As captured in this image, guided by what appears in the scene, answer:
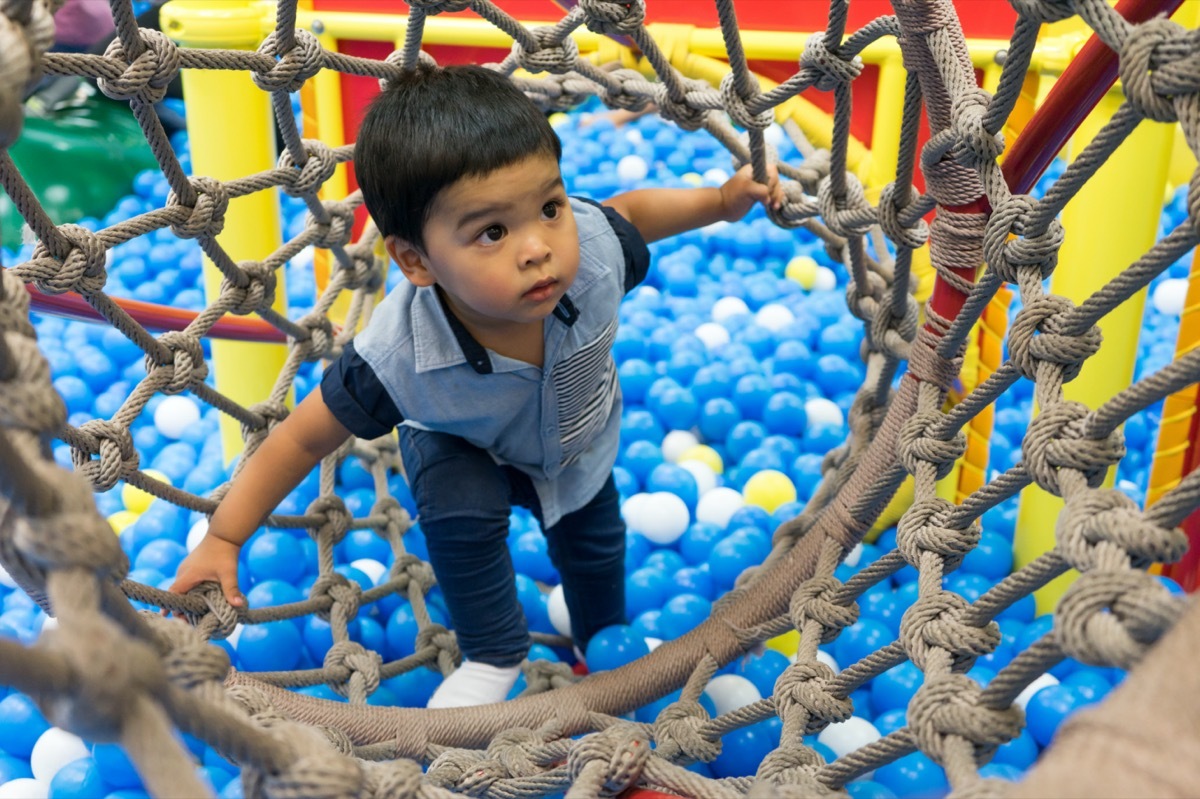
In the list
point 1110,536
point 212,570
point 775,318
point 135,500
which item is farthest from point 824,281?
point 1110,536

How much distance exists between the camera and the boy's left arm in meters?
1.18

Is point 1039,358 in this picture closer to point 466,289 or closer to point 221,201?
point 466,289

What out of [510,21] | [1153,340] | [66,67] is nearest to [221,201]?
[66,67]

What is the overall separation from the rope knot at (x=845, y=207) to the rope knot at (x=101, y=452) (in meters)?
0.70

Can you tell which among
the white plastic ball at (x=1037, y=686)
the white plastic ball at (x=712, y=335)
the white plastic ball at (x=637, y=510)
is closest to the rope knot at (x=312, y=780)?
the white plastic ball at (x=1037, y=686)

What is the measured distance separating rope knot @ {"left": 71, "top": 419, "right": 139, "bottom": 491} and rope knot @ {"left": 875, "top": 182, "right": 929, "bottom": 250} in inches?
26.9

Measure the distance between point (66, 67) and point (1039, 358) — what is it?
0.73 meters

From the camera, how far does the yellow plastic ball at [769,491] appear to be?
1514 mm

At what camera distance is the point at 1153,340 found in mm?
1837

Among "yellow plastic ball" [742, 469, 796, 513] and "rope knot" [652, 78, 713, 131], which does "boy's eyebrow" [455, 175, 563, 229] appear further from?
"yellow plastic ball" [742, 469, 796, 513]

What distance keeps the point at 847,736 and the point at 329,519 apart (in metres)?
0.62

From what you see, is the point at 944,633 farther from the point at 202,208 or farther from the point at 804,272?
the point at 804,272

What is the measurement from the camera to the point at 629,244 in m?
1.11

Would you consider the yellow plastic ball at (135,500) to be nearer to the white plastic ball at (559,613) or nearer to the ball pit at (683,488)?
the ball pit at (683,488)
